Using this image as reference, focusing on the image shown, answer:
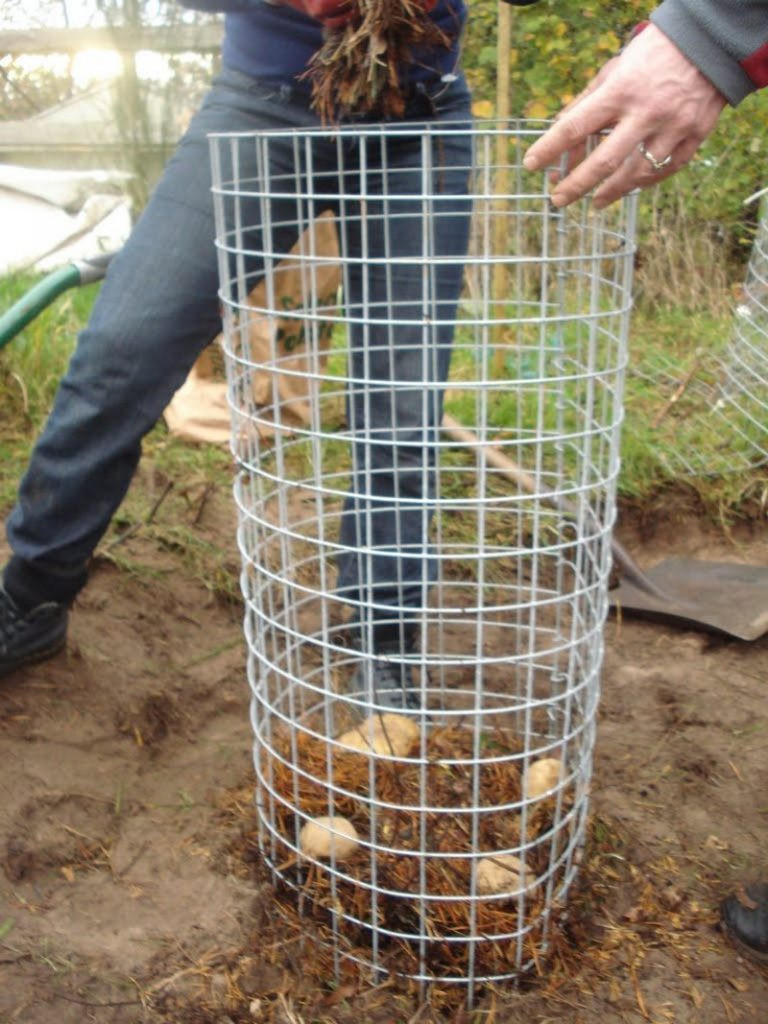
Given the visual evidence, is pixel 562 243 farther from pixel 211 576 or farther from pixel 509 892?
pixel 211 576

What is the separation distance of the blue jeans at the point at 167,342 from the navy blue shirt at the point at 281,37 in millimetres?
28

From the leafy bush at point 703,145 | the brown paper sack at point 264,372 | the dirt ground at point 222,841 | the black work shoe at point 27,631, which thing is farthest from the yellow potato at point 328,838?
the leafy bush at point 703,145

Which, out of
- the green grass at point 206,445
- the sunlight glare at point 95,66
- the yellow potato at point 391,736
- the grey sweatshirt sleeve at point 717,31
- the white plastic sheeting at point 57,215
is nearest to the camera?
the grey sweatshirt sleeve at point 717,31

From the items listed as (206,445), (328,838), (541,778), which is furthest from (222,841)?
(206,445)

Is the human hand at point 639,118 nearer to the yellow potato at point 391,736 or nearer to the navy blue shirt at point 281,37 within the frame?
the navy blue shirt at point 281,37

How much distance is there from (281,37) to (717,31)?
30.0 inches

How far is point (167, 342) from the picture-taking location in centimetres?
154

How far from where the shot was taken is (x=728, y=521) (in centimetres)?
278

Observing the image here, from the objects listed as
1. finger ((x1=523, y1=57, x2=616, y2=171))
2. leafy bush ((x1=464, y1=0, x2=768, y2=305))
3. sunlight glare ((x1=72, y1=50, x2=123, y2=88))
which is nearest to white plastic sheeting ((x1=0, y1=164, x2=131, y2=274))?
sunlight glare ((x1=72, y1=50, x2=123, y2=88))

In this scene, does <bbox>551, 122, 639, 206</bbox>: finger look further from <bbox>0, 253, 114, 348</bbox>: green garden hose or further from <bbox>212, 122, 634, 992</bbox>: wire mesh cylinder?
<bbox>0, 253, 114, 348</bbox>: green garden hose

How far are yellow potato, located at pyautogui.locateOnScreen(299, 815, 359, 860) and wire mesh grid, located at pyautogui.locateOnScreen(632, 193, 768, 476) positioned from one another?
1.72m

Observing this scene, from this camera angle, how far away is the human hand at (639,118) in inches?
40.6

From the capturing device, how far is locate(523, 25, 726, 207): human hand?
1.03m

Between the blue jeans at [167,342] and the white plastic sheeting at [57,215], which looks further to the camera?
the white plastic sheeting at [57,215]
